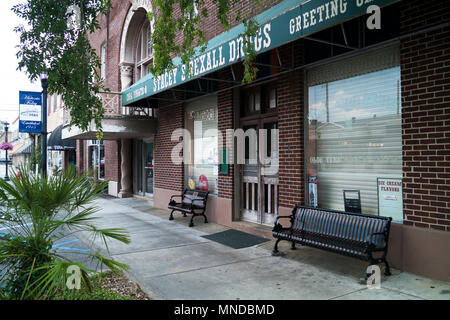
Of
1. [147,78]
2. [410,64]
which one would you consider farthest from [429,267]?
[147,78]

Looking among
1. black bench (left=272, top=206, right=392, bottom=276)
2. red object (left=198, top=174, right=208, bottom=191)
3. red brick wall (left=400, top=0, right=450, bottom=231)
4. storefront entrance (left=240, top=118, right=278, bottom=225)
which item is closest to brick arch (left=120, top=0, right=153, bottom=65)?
red object (left=198, top=174, right=208, bottom=191)

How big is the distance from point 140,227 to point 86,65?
13.6 ft

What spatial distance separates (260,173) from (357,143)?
8.81 ft

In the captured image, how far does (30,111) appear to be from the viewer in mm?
11602

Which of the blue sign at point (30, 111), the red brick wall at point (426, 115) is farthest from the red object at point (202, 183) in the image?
the red brick wall at point (426, 115)

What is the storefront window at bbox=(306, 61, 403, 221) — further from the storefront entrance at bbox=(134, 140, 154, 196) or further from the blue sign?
the storefront entrance at bbox=(134, 140, 154, 196)

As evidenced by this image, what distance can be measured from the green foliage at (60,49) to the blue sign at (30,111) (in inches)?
162

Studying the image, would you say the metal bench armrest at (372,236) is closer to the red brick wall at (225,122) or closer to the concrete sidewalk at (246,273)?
the concrete sidewalk at (246,273)

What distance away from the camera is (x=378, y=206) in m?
5.92

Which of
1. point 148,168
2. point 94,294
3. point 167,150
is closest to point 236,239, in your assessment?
point 94,294

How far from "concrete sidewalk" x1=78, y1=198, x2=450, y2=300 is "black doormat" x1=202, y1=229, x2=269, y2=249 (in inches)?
8.5

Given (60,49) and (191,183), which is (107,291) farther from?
(191,183)

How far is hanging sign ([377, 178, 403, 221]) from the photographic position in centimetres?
561
